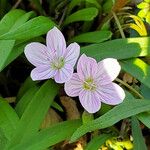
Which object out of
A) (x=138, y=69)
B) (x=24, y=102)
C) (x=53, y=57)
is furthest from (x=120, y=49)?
(x=24, y=102)

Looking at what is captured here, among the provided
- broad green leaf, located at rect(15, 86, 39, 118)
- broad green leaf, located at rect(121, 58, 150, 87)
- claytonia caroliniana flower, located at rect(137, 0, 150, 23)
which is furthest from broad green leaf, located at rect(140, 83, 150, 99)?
broad green leaf, located at rect(15, 86, 39, 118)

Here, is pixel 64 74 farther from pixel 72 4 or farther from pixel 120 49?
pixel 72 4

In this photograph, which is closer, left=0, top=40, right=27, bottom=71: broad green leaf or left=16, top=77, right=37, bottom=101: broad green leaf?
left=0, top=40, right=27, bottom=71: broad green leaf

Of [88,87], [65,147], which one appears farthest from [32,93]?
[65,147]

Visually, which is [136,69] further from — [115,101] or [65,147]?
[65,147]

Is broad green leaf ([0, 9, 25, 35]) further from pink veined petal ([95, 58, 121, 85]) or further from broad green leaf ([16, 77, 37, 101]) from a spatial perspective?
pink veined petal ([95, 58, 121, 85])
